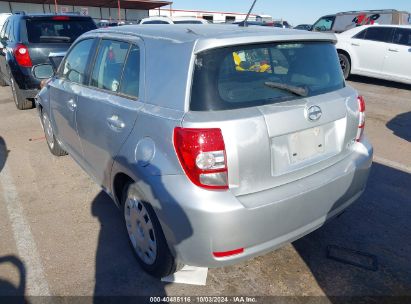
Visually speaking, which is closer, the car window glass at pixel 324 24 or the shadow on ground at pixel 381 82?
the shadow on ground at pixel 381 82

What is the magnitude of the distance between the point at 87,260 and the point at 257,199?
1579 mm

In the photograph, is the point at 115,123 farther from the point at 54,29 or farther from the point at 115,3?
the point at 115,3

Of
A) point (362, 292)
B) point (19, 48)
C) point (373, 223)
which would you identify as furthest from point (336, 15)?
point (362, 292)

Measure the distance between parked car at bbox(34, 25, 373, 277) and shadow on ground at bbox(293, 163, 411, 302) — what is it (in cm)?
50

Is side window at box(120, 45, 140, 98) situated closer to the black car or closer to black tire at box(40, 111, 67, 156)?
black tire at box(40, 111, 67, 156)

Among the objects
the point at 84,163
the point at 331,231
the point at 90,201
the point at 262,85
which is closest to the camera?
the point at 262,85

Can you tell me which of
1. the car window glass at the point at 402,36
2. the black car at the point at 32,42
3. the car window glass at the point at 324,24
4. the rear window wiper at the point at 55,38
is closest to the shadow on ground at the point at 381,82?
the car window glass at the point at 402,36

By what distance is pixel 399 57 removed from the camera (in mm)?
9273

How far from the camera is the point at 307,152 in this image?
2.28m

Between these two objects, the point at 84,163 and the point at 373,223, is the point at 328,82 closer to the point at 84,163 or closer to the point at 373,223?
the point at 373,223

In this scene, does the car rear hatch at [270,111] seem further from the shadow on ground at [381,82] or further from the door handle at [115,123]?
the shadow on ground at [381,82]

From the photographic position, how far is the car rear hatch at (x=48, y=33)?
6.42 meters

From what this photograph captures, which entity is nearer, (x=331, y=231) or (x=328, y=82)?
(x=328, y=82)

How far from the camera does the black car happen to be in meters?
6.40
